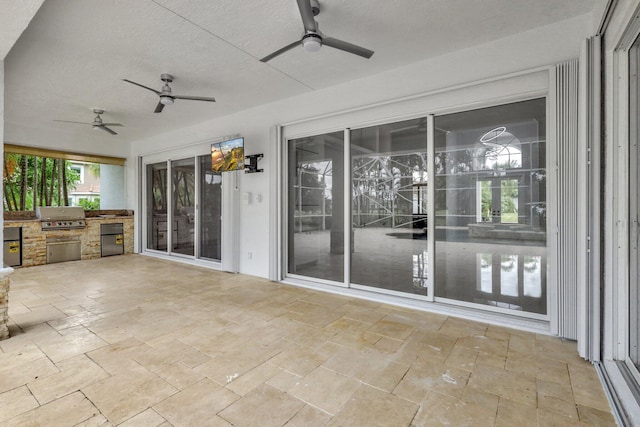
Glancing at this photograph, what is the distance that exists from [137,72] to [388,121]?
3.27 m

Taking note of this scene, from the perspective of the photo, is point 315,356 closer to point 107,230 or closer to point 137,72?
point 137,72

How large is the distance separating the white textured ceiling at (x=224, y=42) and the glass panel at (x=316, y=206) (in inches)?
35.6

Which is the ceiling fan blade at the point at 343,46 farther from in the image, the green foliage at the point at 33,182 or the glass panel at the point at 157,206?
the green foliage at the point at 33,182

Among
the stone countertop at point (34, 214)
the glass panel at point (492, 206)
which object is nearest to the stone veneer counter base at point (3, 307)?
the glass panel at point (492, 206)

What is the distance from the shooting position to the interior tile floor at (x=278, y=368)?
1859 mm

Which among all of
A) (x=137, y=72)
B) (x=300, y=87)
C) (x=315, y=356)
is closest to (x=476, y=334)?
(x=315, y=356)

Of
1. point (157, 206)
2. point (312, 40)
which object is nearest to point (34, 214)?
point (157, 206)

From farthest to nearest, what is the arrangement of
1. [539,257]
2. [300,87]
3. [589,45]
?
[300,87]
[539,257]
[589,45]

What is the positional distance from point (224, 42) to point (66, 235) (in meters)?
6.17

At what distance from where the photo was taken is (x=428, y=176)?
374 centimetres

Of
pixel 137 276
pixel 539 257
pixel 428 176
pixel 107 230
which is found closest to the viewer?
pixel 539 257

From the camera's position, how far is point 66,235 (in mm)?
6770

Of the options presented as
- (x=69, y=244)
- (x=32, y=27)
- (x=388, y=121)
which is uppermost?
(x=32, y=27)

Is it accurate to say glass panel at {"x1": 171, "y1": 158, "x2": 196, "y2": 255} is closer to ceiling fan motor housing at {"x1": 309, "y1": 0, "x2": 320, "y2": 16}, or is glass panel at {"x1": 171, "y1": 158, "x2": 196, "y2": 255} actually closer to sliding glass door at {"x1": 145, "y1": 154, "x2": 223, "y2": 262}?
sliding glass door at {"x1": 145, "y1": 154, "x2": 223, "y2": 262}
